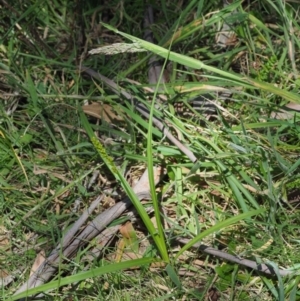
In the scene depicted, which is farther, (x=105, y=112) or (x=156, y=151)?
(x=105, y=112)

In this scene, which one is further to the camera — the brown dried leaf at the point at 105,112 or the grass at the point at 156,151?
the brown dried leaf at the point at 105,112

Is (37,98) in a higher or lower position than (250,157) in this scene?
higher

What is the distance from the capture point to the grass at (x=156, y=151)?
75.3 inches

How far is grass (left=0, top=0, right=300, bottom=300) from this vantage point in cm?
191

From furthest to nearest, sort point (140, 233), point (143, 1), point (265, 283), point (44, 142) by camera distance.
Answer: point (143, 1)
point (44, 142)
point (140, 233)
point (265, 283)

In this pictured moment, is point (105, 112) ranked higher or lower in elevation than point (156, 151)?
higher

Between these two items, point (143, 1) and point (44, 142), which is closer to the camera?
point (44, 142)

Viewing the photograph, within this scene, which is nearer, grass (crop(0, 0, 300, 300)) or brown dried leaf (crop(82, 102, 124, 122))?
grass (crop(0, 0, 300, 300))

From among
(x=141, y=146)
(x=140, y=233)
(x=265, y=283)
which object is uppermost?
(x=141, y=146)

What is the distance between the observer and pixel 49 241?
2.01 m

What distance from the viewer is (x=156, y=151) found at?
2.07m

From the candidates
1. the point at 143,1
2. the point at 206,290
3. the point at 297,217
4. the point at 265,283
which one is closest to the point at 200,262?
the point at 206,290

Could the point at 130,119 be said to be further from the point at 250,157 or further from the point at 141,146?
the point at 250,157

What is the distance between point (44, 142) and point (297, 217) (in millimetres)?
902
